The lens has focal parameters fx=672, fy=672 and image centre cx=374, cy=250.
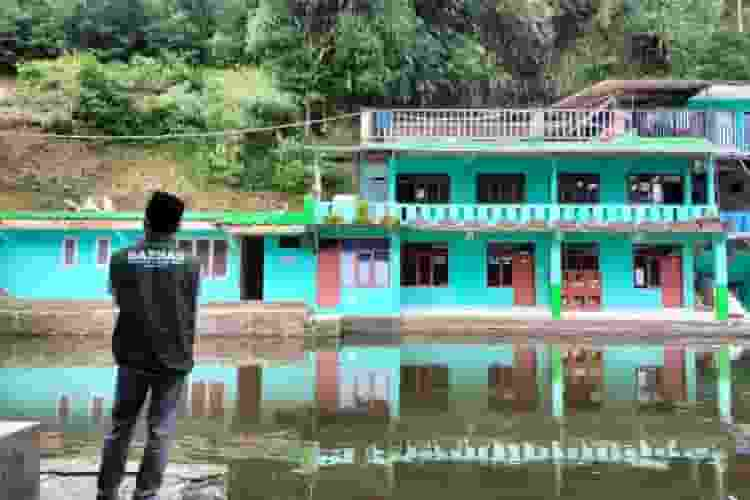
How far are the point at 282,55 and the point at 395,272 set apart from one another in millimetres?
13172

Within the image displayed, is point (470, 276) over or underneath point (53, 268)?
underneath

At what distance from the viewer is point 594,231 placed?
1945 cm

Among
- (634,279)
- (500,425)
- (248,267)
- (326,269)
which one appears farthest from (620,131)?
(500,425)

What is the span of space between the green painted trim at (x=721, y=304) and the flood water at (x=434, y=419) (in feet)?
16.0

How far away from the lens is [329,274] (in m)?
19.9

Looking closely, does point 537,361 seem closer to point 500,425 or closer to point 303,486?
point 500,425

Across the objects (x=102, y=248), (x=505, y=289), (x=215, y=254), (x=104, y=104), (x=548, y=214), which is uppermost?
(x=104, y=104)

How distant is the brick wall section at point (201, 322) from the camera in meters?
16.5

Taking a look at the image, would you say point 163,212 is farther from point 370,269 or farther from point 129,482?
point 370,269

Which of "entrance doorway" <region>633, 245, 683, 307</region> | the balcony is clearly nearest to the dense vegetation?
the balcony

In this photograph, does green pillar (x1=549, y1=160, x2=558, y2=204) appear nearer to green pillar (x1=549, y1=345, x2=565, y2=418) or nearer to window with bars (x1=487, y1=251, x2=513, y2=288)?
window with bars (x1=487, y1=251, x2=513, y2=288)

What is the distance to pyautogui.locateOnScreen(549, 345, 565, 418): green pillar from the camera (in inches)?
330

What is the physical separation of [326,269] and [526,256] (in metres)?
6.39

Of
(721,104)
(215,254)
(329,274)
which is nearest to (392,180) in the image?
(329,274)
